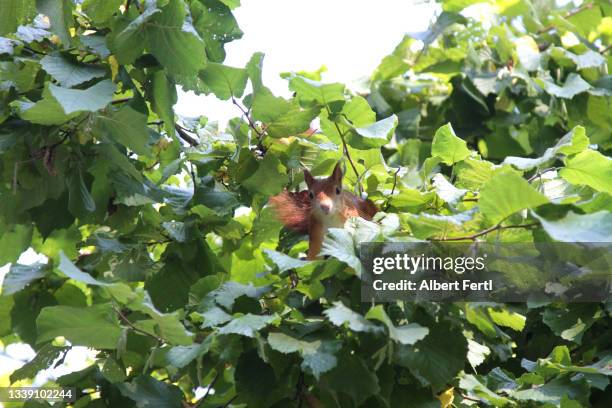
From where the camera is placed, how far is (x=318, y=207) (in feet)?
5.84

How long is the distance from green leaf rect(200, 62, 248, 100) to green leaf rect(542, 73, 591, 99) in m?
1.27

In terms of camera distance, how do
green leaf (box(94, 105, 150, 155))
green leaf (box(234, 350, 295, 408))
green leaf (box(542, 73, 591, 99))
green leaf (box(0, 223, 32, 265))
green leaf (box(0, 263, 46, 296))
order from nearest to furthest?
green leaf (box(234, 350, 295, 408)), green leaf (box(94, 105, 150, 155)), green leaf (box(0, 263, 46, 296)), green leaf (box(0, 223, 32, 265)), green leaf (box(542, 73, 591, 99))

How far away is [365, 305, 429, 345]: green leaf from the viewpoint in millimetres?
1165

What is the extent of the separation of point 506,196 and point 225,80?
642 mm

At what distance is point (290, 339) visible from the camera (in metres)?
1.26

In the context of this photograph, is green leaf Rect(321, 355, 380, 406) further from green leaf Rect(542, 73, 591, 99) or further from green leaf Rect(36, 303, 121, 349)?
green leaf Rect(542, 73, 591, 99)

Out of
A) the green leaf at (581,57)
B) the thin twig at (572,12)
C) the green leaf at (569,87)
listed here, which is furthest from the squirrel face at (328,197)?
the thin twig at (572,12)

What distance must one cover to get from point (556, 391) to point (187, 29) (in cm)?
93

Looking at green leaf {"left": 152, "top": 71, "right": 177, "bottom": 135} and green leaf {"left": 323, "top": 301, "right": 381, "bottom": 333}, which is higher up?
green leaf {"left": 152, "top": 71, "right": 177, "bottom": 135}

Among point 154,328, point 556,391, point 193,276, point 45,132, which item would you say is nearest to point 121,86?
point 45,132

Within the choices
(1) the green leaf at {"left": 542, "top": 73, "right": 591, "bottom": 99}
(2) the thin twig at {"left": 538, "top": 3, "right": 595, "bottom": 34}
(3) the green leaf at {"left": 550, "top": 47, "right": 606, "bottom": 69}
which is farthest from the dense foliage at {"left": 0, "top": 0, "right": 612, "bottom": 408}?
(2) the thin twig at {"left": 538, "top": 3, "right": 595, "bottom": 34}

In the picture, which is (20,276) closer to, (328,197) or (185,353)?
(185,353)

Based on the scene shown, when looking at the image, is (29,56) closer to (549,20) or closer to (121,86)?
(121,86)

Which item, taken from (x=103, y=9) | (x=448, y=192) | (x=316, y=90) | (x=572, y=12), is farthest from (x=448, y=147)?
(x=572, y=12)
